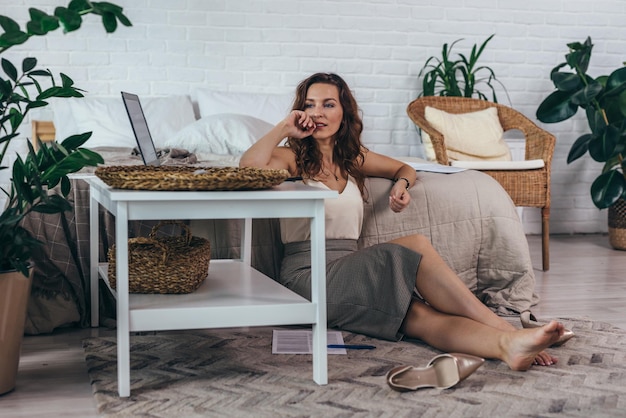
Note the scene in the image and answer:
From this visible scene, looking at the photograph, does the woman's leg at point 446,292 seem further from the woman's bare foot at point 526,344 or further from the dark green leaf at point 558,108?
the dark green leaf at point 558,108

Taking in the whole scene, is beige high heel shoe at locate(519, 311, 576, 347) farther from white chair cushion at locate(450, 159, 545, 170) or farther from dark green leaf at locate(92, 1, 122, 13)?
white chair cushion at locate(450, 159, 545, 170)

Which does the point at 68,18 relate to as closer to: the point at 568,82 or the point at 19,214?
the point at 19,214

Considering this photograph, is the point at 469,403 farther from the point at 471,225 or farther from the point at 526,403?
the point at 471,225

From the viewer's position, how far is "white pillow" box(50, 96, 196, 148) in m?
4.27

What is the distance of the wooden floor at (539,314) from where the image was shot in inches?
81.3

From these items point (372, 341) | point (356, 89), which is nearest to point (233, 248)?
point (372, 341)

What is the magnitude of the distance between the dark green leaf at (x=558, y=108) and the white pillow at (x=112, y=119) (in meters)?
1.98

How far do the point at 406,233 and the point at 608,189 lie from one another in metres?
2.00

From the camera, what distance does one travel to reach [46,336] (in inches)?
109

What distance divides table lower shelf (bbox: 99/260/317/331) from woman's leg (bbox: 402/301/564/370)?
1.60 feet

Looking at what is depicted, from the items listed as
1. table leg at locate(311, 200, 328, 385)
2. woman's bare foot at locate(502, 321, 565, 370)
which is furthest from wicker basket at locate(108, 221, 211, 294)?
woman's bare foot at locate(502, 321, 565, 370)

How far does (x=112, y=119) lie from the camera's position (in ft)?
Result: 14.3

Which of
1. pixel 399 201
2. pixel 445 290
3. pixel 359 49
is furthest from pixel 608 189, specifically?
pixel 445 290

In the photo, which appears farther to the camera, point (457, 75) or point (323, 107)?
point (457, 75)
